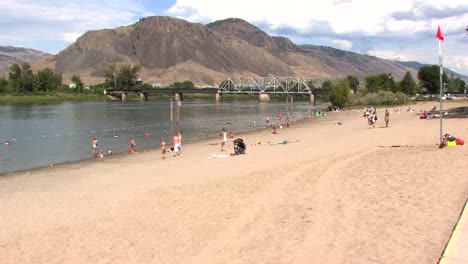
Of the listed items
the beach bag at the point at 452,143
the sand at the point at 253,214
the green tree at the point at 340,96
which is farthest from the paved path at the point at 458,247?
the green tree at the point at 340,96

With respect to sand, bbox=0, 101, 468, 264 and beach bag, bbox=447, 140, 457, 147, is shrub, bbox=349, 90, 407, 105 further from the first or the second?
sand, bbox=0, 101, 468, 264

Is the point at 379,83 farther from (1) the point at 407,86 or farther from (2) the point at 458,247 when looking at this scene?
(2) the point at 458,247

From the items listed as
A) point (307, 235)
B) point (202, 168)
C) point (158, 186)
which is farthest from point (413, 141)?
point (307, 235)

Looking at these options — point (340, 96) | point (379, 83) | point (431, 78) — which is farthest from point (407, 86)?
point (340, 96)

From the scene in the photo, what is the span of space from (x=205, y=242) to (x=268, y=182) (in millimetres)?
7433

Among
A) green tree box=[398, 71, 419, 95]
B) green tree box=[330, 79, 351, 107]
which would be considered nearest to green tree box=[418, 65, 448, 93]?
green tree box=[398, 71, 419, 95]

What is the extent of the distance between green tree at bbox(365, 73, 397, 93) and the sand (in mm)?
124523

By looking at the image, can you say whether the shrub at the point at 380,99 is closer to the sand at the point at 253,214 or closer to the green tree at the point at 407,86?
the green tree at the point at 407,86

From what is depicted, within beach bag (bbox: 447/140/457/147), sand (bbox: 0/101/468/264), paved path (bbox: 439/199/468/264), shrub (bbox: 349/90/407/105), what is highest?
shrub (bbox: 349/90/407/105)

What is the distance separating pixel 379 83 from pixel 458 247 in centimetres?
14577

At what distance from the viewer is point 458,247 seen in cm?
994

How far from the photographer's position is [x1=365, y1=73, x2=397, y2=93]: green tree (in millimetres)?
144050

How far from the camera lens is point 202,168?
26.2 m

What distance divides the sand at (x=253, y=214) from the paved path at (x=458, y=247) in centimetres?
29
